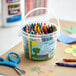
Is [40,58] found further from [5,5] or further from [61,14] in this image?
[61,14]

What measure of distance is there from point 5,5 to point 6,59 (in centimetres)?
30

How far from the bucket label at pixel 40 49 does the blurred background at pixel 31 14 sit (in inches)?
4.6

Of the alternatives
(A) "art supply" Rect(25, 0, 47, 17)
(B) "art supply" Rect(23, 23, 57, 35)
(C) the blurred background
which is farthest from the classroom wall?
(B) "art supply" Rect(23, 23, 57, 35)

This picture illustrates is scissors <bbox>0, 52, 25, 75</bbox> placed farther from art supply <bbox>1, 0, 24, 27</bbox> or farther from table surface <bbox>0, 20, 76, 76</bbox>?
art supply <bbox>1, 0, 24, 27</bbox>

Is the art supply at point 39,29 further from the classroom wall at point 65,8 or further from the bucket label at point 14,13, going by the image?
the classroom wall at point 65,8

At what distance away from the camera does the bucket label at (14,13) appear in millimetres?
804

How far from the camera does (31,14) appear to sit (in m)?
0.99

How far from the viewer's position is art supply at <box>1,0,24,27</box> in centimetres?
79

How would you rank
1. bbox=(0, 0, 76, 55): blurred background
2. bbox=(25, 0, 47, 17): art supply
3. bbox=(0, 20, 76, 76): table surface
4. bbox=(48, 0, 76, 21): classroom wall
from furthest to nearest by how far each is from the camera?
bbox=(48, 0, 76, 21): classroom wall → bbox=(25, 0, 47, 17): art supply → bbox=(0, 0, 76, 55): blurred background → bbox=(0, 20, 76, 76): table surface

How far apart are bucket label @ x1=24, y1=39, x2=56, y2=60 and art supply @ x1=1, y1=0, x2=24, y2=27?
266 mm

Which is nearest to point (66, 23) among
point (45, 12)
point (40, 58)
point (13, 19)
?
point (45, 12)

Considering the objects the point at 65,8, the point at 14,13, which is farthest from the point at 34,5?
the point at 65,8

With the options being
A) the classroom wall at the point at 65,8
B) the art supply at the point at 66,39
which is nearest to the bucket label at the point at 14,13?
the art supply at the point at 66,39

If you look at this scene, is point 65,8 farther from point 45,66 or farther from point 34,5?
point 45,66
